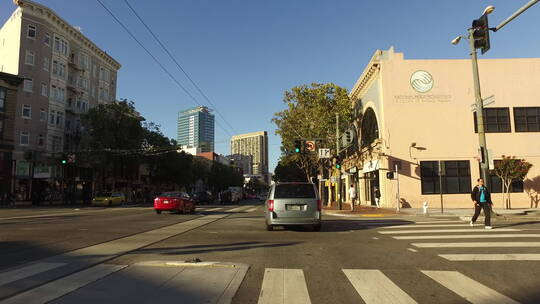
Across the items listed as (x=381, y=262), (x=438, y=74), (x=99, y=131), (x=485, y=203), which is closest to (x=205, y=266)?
(x=381, y=262)

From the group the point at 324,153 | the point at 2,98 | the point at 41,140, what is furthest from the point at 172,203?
the point at 41,140

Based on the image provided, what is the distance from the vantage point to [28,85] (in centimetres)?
4397

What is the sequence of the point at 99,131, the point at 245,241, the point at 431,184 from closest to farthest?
the point at 245,241, the point at 431,184, the point at 99,131

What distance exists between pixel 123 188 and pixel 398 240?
6368cm

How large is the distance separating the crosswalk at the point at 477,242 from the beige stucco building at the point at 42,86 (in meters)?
40.0

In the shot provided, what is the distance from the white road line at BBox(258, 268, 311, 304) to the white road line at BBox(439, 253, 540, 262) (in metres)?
3.45

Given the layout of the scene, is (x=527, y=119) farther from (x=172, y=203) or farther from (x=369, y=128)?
(x=172, y=203)

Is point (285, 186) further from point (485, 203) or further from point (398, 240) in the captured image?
point (485, 203)

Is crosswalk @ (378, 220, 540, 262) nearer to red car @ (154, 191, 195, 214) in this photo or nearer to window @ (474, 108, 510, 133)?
red car @ (154, 191, 195, 214)

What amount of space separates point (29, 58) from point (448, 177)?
46761 millimetres

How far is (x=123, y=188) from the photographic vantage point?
66562mm

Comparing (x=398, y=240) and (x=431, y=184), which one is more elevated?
(x=431, y=184)

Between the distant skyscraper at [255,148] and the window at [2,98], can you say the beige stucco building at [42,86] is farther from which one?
the distant skyscraper at [255,148]

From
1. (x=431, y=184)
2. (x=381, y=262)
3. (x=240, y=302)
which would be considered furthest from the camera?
(x=431, y=184)
